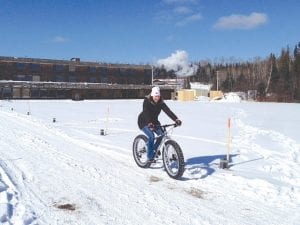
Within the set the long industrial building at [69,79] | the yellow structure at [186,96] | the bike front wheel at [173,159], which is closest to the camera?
the bike front wheel at [173,159]

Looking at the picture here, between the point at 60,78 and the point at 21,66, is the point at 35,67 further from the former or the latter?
the point at 60,78

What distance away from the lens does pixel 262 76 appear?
108812 millimetres

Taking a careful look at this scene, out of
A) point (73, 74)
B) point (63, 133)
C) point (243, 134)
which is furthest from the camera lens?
point (73, 74)

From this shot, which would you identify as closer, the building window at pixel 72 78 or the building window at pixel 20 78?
the building window at pixel 20 78

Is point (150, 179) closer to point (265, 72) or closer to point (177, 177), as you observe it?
point (177, 177)

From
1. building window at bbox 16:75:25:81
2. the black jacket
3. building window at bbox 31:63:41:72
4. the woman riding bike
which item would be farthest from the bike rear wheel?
building window at bbox 31:63:41:72

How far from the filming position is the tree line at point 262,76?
87700 millimetres

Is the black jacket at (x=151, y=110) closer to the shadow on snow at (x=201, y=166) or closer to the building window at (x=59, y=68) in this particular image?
the shadow on snow at (x=201, y=166)

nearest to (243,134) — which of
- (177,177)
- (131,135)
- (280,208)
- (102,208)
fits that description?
(131,135)

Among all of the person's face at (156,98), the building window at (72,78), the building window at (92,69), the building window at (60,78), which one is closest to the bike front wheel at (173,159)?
the person's face at (156,98)

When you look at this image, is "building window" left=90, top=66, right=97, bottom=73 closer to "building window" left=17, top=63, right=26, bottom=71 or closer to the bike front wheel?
"building window" left=17, top=63, right=26, bottom=71

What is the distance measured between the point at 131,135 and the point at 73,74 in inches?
2563

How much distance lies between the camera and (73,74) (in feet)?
260

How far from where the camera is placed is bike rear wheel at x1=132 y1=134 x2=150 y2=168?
9664mm
